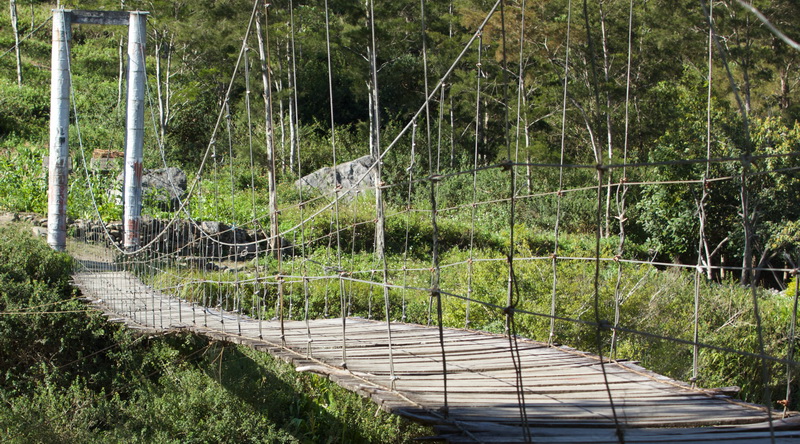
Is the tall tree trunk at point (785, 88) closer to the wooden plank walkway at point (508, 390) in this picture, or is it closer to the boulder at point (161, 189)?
the boulder at point (161, 189)

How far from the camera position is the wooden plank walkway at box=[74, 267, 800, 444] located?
1.79 meters

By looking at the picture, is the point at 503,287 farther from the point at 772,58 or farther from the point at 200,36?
the point at 200,36

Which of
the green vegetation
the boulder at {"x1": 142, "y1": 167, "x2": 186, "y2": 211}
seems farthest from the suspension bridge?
the boulder at {"x1": 142, "y1": 167, "x2": 186, "y2": 211}

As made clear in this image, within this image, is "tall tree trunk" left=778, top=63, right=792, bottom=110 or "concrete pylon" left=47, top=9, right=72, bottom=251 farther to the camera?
"tall tree trunk" left=778, top=63, right=792, bottom=110

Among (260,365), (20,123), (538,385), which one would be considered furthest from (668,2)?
(20,123)

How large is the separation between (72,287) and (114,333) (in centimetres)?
49

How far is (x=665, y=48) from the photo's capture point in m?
9.87

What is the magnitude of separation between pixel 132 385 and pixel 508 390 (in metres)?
4.11

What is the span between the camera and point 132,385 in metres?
5.62

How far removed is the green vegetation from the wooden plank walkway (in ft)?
5.90

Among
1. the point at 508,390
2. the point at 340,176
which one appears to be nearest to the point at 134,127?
the point at 508,390

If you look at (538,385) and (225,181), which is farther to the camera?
(225,181)

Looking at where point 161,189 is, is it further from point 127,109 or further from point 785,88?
point 785,88

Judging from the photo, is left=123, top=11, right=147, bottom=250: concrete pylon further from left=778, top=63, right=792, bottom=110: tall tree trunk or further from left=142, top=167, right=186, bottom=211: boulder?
left=778, top=63, right=792, bottom=110: tall tree trunk
